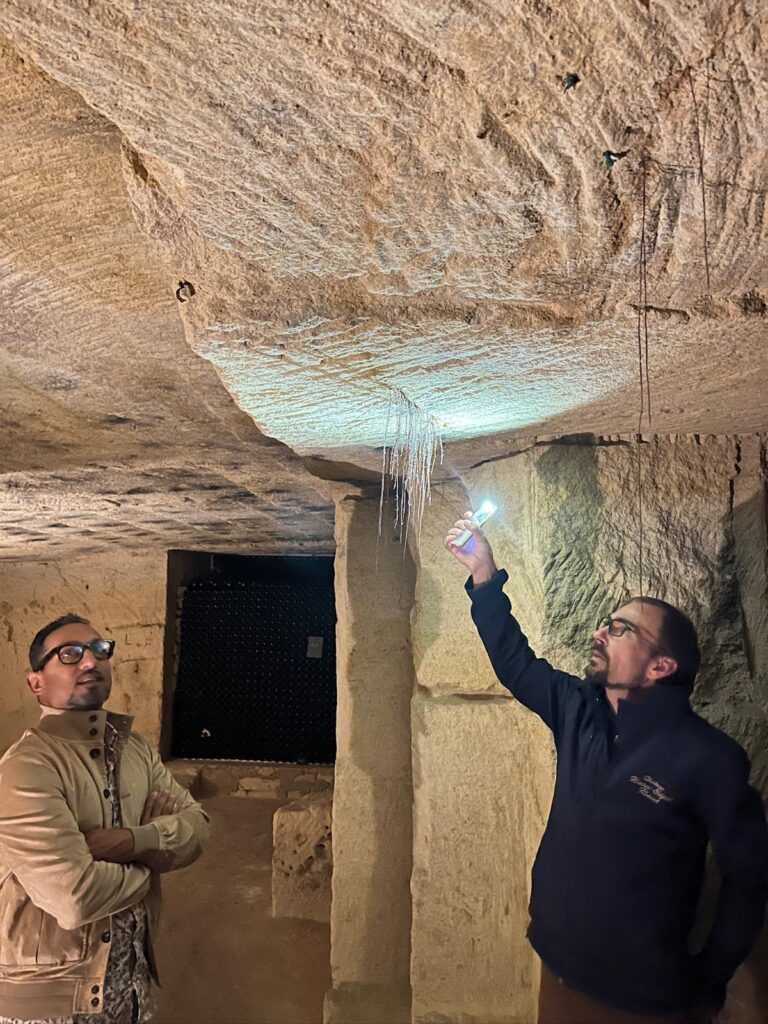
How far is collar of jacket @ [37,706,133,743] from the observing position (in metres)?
1.49

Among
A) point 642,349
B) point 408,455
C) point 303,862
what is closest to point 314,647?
point 303,862

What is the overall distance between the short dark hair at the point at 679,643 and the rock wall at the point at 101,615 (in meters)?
4.65

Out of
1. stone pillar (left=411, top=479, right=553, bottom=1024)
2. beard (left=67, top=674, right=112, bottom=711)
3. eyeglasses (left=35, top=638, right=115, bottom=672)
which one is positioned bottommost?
stone pillar (left=411, top=479, right=553, bottom=1024)

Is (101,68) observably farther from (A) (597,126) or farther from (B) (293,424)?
(B) (293,424)

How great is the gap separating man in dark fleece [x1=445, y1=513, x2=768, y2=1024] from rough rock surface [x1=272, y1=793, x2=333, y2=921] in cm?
244

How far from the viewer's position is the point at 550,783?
155 centimetres

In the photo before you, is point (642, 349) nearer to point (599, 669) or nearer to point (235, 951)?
point (599, 669)

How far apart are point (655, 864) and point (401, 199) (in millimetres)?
926

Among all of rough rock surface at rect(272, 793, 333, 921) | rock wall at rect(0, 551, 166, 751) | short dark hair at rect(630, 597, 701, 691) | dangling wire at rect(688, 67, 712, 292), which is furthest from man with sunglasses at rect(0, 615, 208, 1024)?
rock wall at rect(0, 551, 166, 751)

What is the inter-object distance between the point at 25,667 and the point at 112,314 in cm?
505

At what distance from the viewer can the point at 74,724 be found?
151 cm

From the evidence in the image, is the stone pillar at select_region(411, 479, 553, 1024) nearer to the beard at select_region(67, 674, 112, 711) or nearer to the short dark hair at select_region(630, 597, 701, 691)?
the short dark hair at select_region(630, 597, 701, 691)

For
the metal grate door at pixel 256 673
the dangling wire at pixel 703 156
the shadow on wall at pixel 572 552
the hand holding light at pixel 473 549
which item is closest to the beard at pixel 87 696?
the hand holding light at pixel 473 549

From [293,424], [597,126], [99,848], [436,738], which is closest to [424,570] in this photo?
[436,738]
